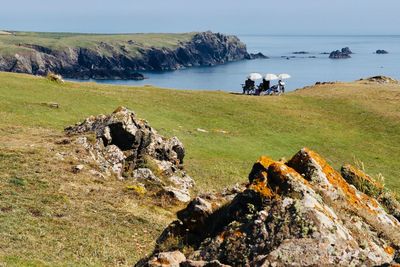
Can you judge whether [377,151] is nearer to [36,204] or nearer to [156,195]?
[156,195]

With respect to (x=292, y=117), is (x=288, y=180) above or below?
above

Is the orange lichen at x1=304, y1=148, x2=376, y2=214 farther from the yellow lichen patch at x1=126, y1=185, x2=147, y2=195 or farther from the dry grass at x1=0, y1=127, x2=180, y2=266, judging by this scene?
the yellow lichen patch at x1=126, y1=185, x2=147, y2=195

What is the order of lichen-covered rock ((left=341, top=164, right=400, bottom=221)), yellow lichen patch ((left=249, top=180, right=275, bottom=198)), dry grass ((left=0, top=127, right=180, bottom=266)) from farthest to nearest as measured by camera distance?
lichen-covered rock ((left=341, top=164, right=400, bottom=221)), dry grass ((left=0, top=127, right=180, bottom=266)), yellow lichen patch ((left=249, top=180, right=275, bottom=198))

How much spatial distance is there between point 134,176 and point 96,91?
3131 centimetres

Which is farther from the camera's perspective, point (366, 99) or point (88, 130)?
point (366, 99)

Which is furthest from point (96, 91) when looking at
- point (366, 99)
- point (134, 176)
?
point (366, 99)

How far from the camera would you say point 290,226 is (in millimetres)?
10883

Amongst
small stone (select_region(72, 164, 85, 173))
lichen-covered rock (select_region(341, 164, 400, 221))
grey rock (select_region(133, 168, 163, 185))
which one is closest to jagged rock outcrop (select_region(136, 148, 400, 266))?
lichen-covered rock (select_region(341, 164, 400, 221))

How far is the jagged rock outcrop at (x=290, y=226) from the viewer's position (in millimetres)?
10336

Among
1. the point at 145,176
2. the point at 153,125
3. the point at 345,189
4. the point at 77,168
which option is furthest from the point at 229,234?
the point at 153,125

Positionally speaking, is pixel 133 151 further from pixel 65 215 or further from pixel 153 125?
pixel 153 125

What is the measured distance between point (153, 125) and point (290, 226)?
33750 mm

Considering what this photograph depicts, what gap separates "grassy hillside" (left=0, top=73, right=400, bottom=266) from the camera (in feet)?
59.8

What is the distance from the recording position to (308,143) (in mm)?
44938
